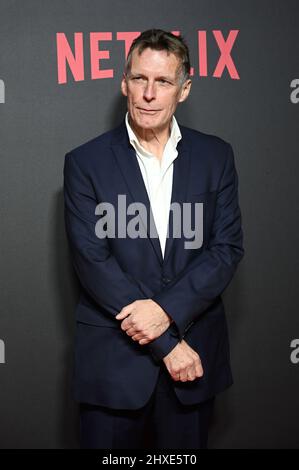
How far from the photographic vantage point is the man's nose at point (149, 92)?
167cm

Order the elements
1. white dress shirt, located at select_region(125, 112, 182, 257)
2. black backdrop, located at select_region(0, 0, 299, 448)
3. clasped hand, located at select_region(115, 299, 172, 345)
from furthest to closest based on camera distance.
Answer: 1. black backdrop, located at select_region(0, 0, 299, 448)
2. white dress shirt, located at select_region(125, 112, 182, 257)
3. clasped hand, located at select_region(115, 299, 172, 345)

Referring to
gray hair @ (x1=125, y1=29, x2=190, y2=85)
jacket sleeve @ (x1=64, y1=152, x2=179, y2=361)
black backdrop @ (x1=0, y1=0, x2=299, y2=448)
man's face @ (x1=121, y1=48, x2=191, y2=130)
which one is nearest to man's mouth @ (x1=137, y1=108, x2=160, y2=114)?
man's face @ (x1=121, y1=48, x2=191, y2=130)

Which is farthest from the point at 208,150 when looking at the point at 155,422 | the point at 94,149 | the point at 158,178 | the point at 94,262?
the point at 155,422

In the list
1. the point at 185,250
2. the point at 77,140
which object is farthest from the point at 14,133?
the point at 185,250

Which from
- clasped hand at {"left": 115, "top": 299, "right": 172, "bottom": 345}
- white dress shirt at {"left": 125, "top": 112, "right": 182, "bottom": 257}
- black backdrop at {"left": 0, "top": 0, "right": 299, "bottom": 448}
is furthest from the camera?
black backdrop at {"left": 0, "top": 0, "right": 299, "bottom": 448}

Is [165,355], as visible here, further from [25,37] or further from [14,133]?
[25,37]

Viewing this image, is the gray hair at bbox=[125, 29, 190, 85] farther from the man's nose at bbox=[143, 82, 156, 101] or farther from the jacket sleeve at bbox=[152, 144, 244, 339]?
the jacket sleeve at bbox=[152, 144, 244, 339]

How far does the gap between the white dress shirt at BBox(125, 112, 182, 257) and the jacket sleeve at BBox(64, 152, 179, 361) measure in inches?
5.7

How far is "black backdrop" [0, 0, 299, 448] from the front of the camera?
212cm

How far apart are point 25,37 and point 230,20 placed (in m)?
0.65

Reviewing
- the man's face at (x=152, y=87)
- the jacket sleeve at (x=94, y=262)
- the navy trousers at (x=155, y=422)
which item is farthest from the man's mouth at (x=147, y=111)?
the navy trousers at (x=155, y=422)

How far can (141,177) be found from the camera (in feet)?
5.66

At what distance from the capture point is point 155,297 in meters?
1.69

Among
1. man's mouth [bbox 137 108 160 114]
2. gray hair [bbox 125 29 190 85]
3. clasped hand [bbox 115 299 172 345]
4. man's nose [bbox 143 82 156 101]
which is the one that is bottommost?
clasped hand [bbox 115 299 172 345]
